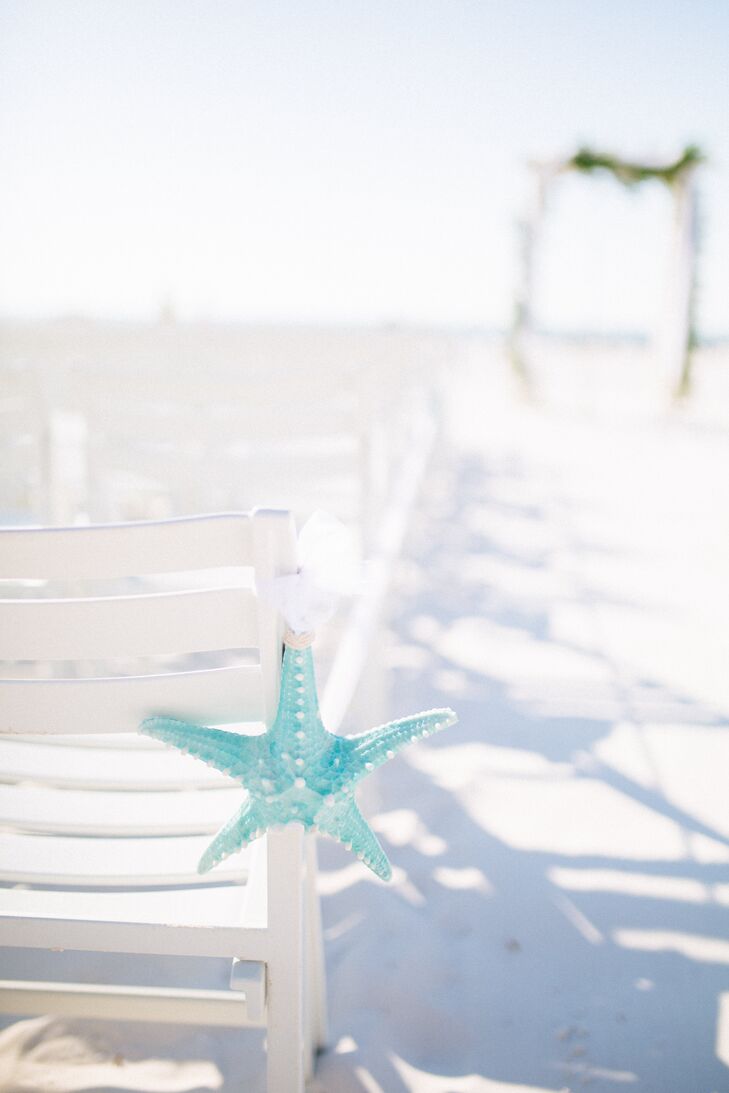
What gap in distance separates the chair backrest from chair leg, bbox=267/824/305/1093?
17 cm

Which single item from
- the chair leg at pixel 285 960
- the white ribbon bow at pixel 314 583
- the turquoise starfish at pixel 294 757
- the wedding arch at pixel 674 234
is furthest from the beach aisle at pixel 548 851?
the wedding arch at pixel 674 234

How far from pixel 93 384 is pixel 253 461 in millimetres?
618

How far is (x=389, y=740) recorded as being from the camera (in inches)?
37.1

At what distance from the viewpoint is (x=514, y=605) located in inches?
144

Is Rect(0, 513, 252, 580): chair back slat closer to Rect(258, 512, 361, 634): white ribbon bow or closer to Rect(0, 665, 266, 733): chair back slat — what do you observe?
Rect(258, 512, 361, 634): white ribbon bow

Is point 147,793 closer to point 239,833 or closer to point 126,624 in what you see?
point 239,833

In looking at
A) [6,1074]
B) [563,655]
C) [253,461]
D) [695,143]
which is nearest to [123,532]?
[6,1074]

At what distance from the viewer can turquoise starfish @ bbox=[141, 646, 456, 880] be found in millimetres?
857

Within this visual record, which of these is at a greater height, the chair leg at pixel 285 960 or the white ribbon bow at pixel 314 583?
the white ribbon bow at pixel 314 583

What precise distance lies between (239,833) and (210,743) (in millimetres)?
130

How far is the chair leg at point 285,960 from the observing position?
3.05ft

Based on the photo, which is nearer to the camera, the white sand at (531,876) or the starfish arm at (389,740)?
the starfish arm at (389,740)

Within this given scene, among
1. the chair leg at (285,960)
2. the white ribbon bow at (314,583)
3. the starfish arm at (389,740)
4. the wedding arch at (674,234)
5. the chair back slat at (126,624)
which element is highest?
the wedding arch at (674,234)

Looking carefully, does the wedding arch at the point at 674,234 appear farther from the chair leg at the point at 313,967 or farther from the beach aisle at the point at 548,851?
the chair leg at the point at 313,967
